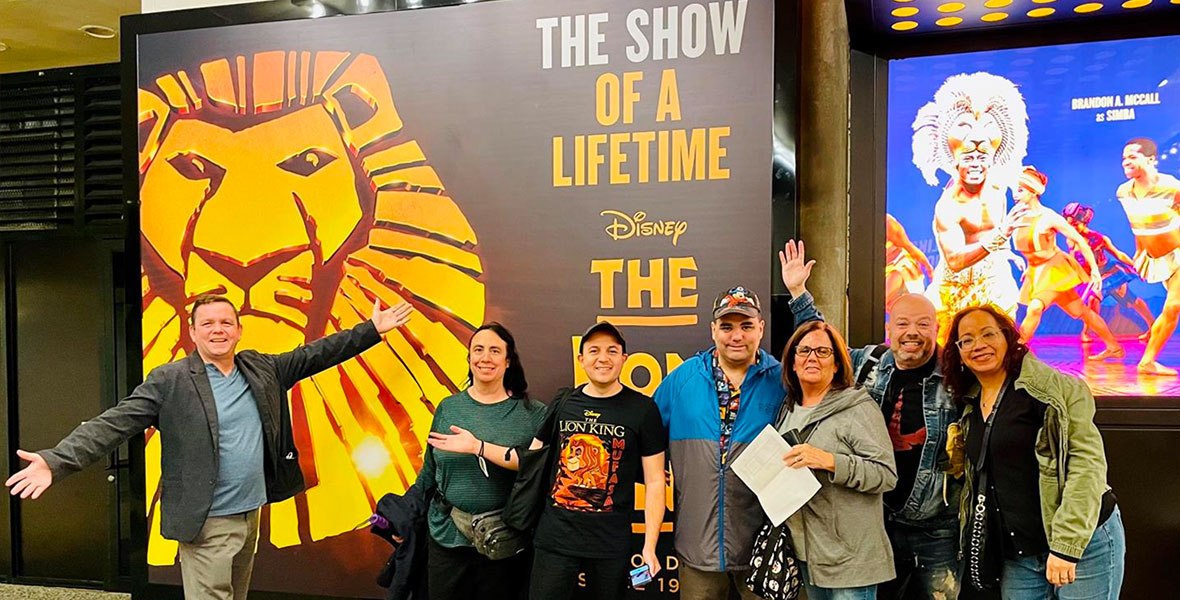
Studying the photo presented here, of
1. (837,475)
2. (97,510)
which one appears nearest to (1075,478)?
(837,475)

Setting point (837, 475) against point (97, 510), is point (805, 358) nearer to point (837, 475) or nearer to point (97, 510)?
point (837, 475)

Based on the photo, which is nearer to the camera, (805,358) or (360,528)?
(805,358)

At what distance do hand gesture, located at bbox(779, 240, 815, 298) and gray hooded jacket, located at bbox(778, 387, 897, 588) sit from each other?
725mm

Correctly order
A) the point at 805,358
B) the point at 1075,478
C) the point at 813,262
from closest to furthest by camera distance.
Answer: the point at 1075,478, the point at 805,358, the point at 813,262

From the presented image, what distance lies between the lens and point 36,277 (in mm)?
5434

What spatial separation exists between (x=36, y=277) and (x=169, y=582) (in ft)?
7.53

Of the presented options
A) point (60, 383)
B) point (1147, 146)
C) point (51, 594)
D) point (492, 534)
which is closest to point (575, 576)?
point (492, 534)

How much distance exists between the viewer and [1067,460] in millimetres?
2682

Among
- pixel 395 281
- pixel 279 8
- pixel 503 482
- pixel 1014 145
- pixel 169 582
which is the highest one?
pixel 279 8

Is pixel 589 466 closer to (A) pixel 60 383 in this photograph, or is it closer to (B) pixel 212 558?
(B) pixel 212 558

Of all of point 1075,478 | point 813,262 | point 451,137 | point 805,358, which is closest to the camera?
point 1075,478

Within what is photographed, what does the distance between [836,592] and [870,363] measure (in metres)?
0.83

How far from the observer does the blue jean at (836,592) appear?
2.78 meters

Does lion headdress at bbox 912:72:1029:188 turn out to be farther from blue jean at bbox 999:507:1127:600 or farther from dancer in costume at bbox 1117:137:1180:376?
blue jean at bbox 999:507:1127:600
